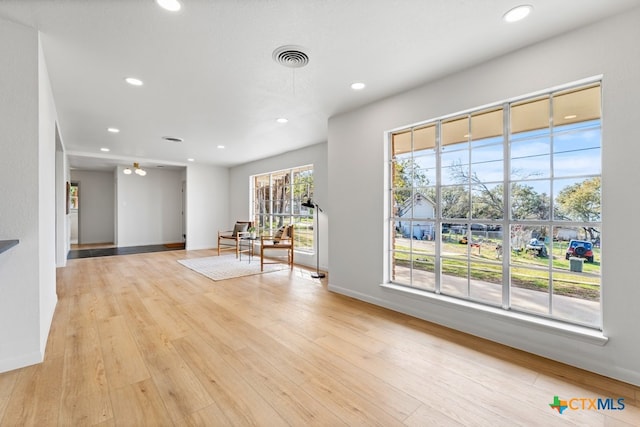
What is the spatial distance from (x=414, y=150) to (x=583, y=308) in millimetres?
2003

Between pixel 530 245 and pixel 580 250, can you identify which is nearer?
pixel 580 250

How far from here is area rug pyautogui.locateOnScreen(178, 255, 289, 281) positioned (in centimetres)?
488

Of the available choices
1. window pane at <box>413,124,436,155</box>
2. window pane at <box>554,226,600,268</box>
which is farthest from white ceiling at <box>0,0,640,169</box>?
window pane at <box>554,226,600,268</box>

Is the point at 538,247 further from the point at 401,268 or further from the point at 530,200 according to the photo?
the point at 401,268

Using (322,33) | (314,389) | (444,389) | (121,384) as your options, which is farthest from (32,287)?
(444,389)

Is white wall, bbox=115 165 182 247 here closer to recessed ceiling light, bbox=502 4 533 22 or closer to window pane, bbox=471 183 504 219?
window pane, bbox=471 183 504 219

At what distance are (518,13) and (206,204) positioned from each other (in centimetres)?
785

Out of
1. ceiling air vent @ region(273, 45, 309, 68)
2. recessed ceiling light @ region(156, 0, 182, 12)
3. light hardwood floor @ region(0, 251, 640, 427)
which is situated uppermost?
ceiling air vent @ region(273, 45, 309, 68)

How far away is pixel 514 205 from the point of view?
2453mm

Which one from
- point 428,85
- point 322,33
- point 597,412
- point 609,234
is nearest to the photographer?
point 597,412

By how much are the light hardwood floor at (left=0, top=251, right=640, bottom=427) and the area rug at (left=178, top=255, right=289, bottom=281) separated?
1654 mm

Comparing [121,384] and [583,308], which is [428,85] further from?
[121,384]

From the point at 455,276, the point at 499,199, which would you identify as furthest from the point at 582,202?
the point at 455,276

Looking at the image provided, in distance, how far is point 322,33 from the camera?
6.73 ft
